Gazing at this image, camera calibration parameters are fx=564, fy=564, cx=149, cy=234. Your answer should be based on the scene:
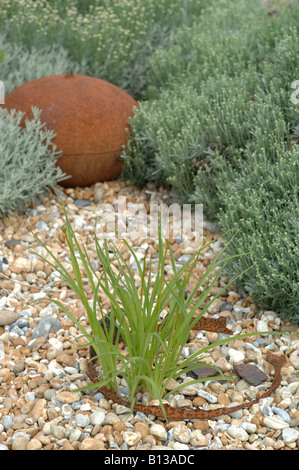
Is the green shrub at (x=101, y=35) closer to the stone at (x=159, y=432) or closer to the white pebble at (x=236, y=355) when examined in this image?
the white pebble at (x=236, y=355)

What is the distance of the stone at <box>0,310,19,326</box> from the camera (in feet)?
10.1

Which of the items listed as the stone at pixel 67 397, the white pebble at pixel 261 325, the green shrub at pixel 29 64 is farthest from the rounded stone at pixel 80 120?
the stone at pixel 67 397

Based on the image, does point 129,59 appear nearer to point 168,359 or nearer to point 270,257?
point 270,257

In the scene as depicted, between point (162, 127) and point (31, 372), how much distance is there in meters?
2.20

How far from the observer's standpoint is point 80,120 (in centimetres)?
434

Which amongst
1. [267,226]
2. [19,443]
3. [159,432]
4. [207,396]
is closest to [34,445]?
[19,443]

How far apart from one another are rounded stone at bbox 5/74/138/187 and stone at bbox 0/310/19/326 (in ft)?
5.30

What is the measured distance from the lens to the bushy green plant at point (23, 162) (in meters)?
3.91

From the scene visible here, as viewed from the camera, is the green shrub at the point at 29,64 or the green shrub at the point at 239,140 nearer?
the green shrub at the point at 239,140

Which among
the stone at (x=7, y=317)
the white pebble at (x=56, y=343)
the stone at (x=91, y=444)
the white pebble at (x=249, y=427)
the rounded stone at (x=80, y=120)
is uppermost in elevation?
the rounded stone at (x=80, y=120)

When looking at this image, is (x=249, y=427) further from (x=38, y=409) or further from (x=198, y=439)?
(x=38, y=409)

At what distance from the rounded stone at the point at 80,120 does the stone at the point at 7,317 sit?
1.62 meters

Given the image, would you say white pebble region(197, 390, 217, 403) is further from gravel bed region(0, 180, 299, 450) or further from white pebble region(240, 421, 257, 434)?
white pebble region(240, 421, 257, 434)
